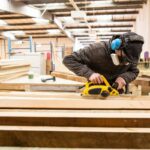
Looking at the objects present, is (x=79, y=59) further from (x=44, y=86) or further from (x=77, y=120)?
(x=44, y=86)

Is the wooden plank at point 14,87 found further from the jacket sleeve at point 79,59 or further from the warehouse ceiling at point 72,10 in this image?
the jacket sleeve at point 79,59

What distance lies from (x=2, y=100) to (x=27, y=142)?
0.46m

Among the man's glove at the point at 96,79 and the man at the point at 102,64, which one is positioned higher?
the man at the point at 102,64

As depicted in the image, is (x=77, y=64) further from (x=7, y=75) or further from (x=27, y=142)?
(x=7, y=75)

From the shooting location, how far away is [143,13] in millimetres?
5426

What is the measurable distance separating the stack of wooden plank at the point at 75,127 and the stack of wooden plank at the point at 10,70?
2.90m

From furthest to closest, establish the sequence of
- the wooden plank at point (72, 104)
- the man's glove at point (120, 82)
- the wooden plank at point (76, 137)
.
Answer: the man's glove at point (120, 82) < the wooden plank at point (72, 104) < the wooden plank at point (76, 137)

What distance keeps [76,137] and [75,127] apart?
69 mm

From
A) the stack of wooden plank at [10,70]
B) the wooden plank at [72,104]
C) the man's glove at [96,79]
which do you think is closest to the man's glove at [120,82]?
the man's glove at [96,79]

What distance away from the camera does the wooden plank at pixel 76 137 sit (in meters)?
1.05

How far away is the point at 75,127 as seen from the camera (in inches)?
44.7

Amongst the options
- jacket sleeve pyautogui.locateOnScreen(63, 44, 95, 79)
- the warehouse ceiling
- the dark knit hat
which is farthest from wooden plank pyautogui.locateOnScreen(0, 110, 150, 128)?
the warehouse ceiling

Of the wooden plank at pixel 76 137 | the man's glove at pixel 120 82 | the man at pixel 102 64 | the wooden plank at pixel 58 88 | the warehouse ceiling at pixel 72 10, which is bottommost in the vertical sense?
the wooden plank at pixel 58 88

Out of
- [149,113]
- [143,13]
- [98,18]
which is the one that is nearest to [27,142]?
[149,113]
